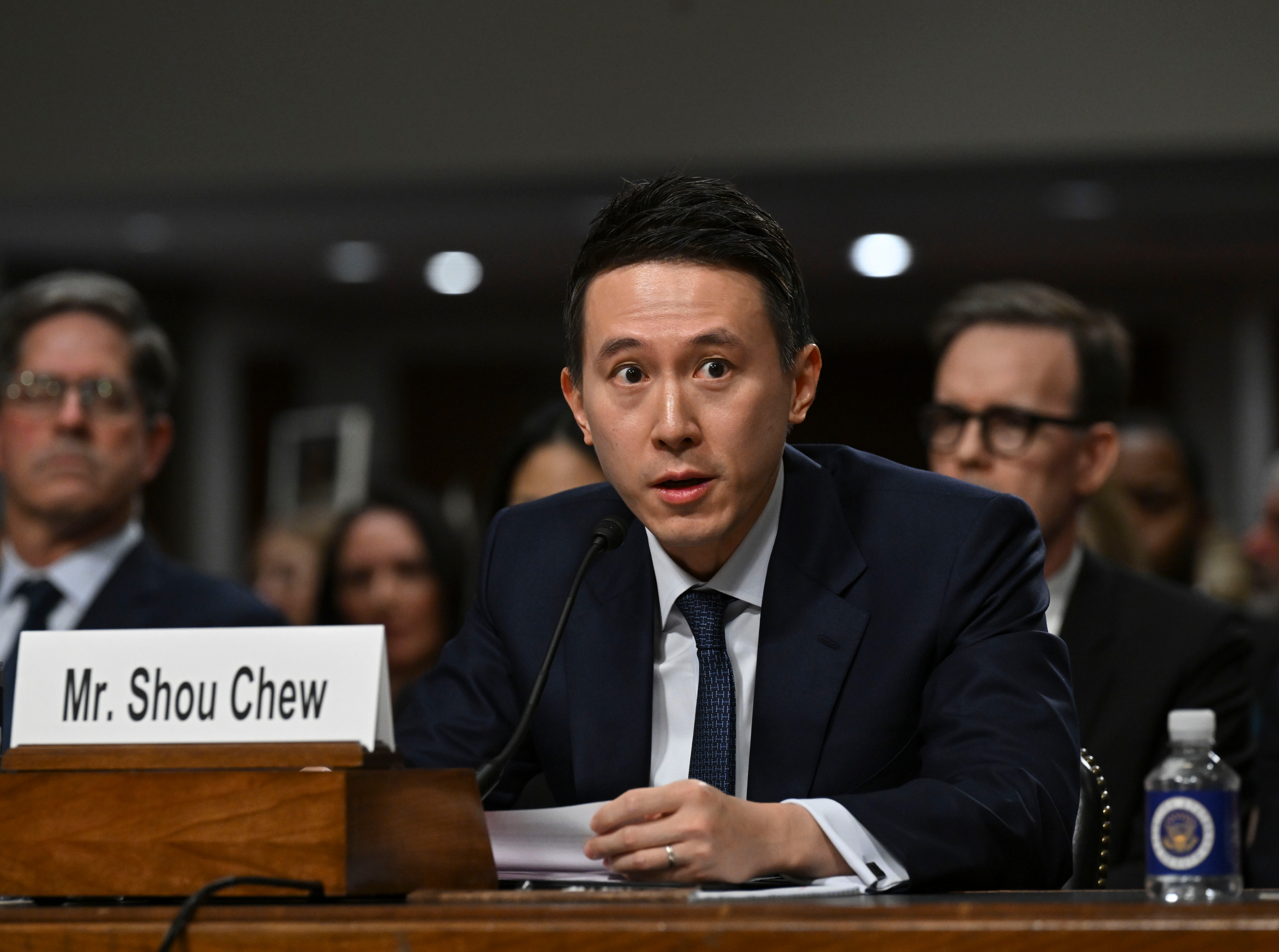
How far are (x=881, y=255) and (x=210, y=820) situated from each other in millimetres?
6598

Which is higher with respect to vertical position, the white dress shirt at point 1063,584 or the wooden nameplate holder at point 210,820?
the white dress shirt at point 1063,584

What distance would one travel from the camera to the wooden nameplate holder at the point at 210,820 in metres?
1.11

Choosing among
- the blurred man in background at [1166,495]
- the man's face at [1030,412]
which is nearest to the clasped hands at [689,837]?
the man's face at [1030,412]

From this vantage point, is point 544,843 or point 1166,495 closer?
point 544,843

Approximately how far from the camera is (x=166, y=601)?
8.74 feet

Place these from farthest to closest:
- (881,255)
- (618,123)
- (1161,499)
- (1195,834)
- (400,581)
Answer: (881,255) < (618,123) < (1161,499) < (400,581) < (1195,834)

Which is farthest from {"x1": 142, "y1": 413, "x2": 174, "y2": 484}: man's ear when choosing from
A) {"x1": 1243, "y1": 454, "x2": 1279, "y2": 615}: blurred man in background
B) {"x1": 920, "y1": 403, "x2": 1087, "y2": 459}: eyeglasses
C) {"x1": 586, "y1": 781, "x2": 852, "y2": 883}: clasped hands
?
{"x1": 1243, "y1": 454, "x2": 1279, "y2": 615}: blurred man in background

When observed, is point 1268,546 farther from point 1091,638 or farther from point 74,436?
point 74,436

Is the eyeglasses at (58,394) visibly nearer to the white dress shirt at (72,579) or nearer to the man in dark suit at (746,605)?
the white dress shirt at (72,579)

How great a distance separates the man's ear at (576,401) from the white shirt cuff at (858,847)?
1.65 ft

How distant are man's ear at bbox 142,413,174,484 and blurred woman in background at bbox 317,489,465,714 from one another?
0.60 metres

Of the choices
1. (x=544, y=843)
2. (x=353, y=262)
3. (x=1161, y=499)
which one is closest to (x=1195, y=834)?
(x=544, y=843)

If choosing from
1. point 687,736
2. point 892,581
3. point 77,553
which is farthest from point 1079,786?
point 77,553

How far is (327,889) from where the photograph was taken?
1.10 meters
